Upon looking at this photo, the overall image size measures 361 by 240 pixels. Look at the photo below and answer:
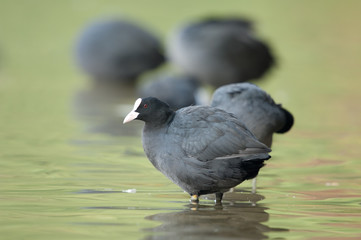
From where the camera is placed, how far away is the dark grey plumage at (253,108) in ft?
18.6

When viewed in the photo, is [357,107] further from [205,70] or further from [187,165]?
[187,165]

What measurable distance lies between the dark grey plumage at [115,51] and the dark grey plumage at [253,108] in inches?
251

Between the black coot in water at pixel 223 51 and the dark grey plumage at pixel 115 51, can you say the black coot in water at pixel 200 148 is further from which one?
the dark grey plumage at pixel 115 51

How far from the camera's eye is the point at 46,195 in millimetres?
5156

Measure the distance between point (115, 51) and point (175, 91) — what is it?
3.11 m

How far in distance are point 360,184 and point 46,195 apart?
93.5 inches

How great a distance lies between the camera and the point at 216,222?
4.50 metres

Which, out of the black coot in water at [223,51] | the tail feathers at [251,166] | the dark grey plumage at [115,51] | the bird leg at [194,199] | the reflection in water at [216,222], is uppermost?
the dark grey plumage at [115,51]

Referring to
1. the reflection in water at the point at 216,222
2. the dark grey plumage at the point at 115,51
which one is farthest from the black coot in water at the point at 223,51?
the reflection in water at the point at 216,222

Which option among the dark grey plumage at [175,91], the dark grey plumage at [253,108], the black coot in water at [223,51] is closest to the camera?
the dark grey plumage at [253,108]

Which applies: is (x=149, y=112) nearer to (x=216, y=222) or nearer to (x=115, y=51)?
(x=216, y=222)

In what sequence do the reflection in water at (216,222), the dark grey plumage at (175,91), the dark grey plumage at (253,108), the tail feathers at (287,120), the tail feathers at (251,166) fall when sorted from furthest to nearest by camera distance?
the dark grey plumage at (175,91)
the tail feathers at (287,120)
the dark grey plumage at (253,108)
the tail feathers at (251,166)
the reflection in water at (216,222)

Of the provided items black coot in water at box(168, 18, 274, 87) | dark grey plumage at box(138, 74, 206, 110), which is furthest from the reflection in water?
black coot in water at box(168, 18, 274, 87)

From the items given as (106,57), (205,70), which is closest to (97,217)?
(205,70)
